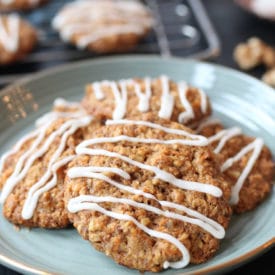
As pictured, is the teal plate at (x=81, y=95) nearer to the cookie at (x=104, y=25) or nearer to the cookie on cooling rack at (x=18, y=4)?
the cookie at (x=104, y=25)

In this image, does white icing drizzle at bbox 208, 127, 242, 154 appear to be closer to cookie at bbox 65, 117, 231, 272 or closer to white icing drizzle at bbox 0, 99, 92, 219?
cookie at bbox 65, 117, 231, 272

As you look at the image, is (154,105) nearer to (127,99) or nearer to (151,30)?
(127,99)

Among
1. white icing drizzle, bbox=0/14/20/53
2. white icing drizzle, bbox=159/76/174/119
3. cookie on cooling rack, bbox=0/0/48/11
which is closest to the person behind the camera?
white icing drizzle, bbox=159/76/174/119

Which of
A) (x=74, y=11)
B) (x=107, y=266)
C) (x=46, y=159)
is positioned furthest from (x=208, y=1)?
(x=107, y=266)

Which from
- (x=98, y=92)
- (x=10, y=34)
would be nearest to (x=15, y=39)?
(x=10, y=34)

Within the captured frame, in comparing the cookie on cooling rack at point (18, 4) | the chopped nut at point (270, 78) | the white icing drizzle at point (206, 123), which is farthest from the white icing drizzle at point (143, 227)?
the cookie on cooling rack at point (18, 4)

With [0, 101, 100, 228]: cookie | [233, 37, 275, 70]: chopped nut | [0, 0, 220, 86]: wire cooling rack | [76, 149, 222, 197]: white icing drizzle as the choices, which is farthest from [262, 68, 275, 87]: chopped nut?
[76, 149, 222, 197]: white icing drizzle

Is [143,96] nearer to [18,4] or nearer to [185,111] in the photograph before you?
[185,111]
